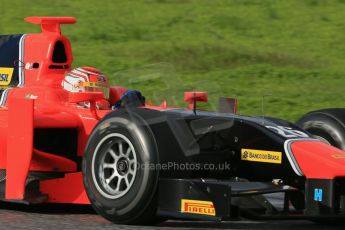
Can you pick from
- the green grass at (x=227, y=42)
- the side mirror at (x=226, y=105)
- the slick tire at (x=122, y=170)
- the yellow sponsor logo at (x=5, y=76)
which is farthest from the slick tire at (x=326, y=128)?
the green grass at (x=227, y=42)

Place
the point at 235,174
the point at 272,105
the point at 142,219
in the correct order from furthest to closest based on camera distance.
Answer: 1. the point at 272,105
2. the point at 235,174
3. the point at 142,219

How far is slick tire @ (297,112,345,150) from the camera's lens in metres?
6.91

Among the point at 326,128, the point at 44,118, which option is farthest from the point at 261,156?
the point at 44,118

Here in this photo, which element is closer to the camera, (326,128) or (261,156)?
(261,156)

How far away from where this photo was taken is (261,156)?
6.10 metres

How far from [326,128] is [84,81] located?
196 centimetres

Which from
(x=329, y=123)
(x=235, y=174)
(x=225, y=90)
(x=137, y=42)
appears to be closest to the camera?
(x=235, y=174)

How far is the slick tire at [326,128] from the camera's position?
691 centimetres

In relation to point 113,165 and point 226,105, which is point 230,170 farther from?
point 226,105

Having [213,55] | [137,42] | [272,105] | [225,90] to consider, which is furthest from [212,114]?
[137,42]

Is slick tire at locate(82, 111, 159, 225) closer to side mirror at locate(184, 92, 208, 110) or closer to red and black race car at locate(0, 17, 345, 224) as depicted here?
red and black race car at locate(0, 17, 345, 224)

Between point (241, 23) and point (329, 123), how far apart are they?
11.9 metres

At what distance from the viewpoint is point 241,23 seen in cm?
1873

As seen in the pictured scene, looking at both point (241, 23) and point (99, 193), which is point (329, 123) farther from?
point (241, 23)
